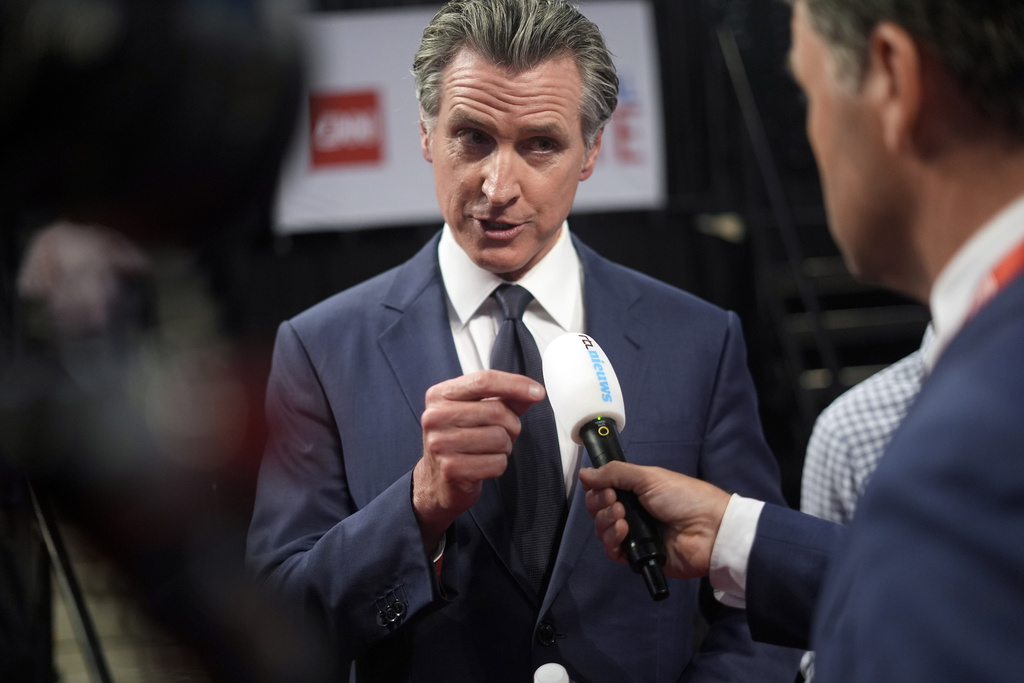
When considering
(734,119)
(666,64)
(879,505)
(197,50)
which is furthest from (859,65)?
(734,119)

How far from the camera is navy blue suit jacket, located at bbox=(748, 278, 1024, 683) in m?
0.63

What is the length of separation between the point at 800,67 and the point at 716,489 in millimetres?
601

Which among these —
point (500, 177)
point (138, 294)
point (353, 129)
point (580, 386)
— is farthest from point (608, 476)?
point (353, 129)

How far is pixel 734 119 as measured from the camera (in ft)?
15.5

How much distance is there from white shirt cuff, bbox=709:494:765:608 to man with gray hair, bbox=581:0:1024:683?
15.8 inches

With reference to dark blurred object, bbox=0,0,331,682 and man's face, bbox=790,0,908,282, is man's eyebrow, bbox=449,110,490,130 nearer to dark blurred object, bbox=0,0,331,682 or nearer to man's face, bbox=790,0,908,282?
man's face, bbox=790,0,908,282

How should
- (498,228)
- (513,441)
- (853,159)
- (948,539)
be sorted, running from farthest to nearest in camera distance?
(498,228) → (513,441) → (853,159) → (948,539)

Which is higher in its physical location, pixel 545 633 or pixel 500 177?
pixel 500 177

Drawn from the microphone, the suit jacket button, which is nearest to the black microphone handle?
the microphone

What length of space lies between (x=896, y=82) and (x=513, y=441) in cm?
66

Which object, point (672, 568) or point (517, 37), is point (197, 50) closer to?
point (517, 37)

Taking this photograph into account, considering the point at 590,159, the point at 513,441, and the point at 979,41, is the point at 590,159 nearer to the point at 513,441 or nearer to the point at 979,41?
the point at 513,441

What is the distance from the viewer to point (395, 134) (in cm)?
245

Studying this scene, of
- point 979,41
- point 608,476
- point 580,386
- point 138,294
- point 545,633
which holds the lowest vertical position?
point 545,633
